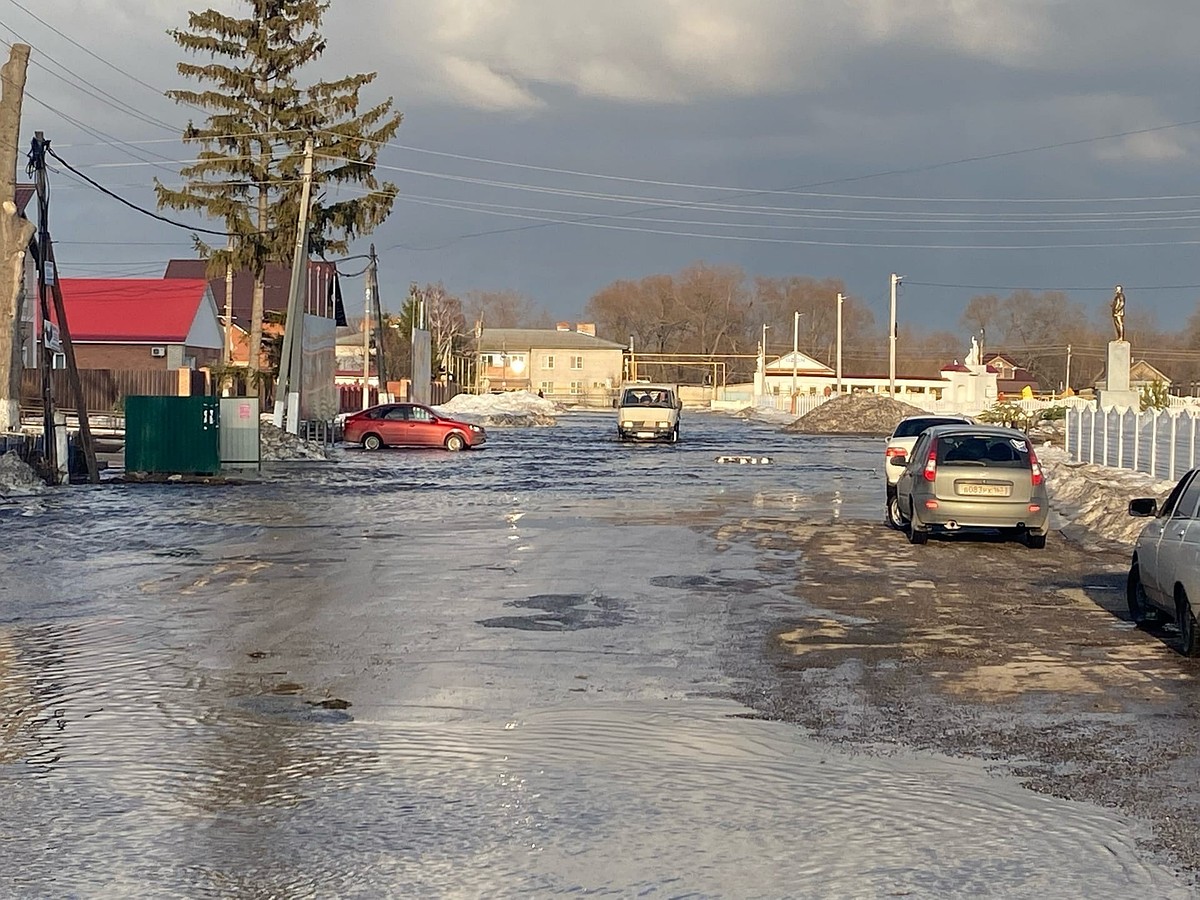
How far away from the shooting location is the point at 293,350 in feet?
143

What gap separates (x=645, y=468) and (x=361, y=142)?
69.1ft

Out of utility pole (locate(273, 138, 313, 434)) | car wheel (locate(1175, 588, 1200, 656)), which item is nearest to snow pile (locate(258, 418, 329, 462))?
utility pole (locate(273, 138, 313, 434))

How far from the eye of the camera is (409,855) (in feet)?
20.3

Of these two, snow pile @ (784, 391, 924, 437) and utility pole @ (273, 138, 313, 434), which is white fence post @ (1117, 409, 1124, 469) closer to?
utility pole @ (273, 138, 313, 434)

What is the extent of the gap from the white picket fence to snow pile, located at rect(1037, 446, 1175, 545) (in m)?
0.56

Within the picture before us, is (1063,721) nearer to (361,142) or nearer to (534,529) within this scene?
(534,529)

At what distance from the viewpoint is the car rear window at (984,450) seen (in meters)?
19.7

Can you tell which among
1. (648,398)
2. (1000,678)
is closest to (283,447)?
(648,398)

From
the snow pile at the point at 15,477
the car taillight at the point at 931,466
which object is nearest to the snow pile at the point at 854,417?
the snow pile at the point at 15,477

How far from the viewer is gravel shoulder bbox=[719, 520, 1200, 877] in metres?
7.84

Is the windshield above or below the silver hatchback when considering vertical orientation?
above

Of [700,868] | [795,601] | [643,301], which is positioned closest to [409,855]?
[700,868]

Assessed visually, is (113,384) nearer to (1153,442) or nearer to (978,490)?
(1153,442)

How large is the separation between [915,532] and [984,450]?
4.50 ft
